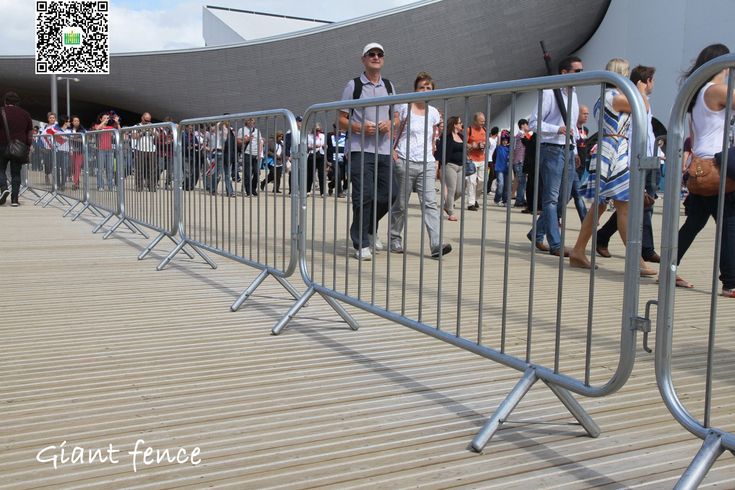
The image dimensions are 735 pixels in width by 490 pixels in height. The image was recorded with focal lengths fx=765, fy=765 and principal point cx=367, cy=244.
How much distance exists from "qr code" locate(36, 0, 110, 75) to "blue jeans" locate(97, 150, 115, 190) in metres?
26.5

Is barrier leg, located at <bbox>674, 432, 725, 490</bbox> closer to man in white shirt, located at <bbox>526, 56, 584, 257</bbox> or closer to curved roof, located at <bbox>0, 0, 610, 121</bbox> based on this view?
man in white shirt, located at <bbox>526, 56, 584, 257</bbox>

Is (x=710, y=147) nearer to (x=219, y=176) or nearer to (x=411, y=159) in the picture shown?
(x=411, y=159)

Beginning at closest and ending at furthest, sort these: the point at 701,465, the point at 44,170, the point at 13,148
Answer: the point at 701,465 < the point at 13,148 < the point at 44,170

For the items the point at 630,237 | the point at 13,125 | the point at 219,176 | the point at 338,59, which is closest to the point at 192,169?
the point at 219,176

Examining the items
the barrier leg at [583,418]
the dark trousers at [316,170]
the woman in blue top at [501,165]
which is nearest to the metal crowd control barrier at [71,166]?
the dark trousers at [316,170]

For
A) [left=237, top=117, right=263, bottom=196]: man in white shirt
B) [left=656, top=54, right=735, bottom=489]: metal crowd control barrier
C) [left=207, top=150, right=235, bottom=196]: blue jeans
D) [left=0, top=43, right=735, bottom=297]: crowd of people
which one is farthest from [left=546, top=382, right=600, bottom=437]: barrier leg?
[left=207, top=150, right=235, bottom=196]: blue jeans

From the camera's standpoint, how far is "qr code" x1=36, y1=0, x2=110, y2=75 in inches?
1353

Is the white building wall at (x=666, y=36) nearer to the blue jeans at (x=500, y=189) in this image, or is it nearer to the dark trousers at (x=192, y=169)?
the blue jeans at (x=500, y=189)

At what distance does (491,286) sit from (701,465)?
3.92 m

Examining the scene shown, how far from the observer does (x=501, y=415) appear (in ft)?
9.20

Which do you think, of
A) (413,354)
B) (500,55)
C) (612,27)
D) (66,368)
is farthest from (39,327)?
(500,55)

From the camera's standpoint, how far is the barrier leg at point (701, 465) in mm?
2189

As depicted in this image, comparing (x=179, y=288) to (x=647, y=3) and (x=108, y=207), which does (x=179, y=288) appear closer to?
(x=108, y=207)

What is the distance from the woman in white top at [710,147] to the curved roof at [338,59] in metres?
28.5
